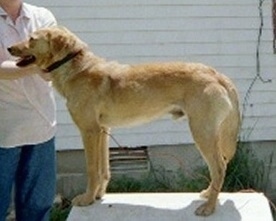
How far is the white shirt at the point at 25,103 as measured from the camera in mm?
4434

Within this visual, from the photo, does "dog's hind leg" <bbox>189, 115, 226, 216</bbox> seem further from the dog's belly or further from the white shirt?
the white shirt

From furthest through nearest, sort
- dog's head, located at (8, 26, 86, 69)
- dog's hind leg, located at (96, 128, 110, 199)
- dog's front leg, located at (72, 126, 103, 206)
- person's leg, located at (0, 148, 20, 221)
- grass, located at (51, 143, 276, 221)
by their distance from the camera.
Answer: grass, located at (51, 143, 276, 221)
person's leg, located at (0, 148, 20, 221)
dog's hind leg, located at (96, 128, 110, 199)
dog's front leg, located at (72, 126, 103, 206)
dog's head, located at (8, 26, 86, 69)

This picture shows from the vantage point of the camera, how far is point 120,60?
739 centimetres

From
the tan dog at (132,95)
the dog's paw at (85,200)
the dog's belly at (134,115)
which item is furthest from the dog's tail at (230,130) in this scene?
the dog's paw at (85,200)

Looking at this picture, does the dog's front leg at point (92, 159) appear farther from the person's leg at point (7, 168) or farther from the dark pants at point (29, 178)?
the person's leg at point (7, 168)

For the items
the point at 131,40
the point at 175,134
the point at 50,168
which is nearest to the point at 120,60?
the point at 131,40

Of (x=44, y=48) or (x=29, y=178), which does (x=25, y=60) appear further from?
(x=29, y=178)

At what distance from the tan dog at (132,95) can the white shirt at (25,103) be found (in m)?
0.21

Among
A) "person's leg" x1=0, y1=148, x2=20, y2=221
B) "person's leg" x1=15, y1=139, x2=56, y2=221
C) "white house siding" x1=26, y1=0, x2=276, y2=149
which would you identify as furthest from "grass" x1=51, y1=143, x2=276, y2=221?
"person's leg" x1=0, y1=148, x2=20, y2=221

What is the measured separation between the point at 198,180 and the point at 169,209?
→ 2.91m

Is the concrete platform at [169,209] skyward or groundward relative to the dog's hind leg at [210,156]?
groundward

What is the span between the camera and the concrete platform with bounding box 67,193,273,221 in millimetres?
4324

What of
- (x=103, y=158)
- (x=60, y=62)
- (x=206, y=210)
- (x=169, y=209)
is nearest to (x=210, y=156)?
(x=206, y=210)

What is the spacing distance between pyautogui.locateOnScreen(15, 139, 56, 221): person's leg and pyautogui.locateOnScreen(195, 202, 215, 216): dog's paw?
3.03ft
